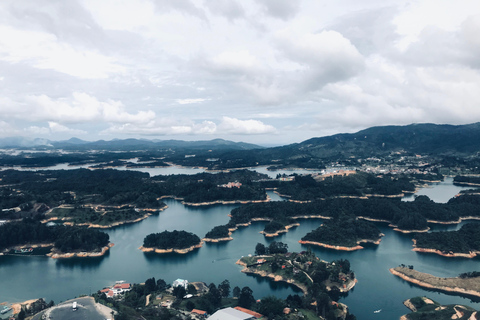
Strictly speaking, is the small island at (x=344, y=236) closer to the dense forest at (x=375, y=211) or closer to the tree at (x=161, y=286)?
the dense forest at (x=375, y=211)

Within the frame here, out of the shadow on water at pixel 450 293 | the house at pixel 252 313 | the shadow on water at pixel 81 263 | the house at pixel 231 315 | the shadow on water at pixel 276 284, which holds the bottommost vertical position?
the shadow on water at pixel 81 263

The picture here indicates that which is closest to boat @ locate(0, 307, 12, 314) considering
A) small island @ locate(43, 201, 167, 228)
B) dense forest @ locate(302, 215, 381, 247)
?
small island @ locate(43, 201, 167, 228)

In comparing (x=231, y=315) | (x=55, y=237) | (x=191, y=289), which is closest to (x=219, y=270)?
(x=191, y=289)

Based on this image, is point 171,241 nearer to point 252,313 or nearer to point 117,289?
point 117,289

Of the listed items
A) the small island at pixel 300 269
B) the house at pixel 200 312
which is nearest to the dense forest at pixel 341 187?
the small island at pixel 300 269

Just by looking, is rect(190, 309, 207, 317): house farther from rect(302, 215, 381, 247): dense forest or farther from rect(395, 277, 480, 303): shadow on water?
rect(302, 215, 381, 247): dense forest

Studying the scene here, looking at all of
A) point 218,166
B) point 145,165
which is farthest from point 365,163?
point 145,165
